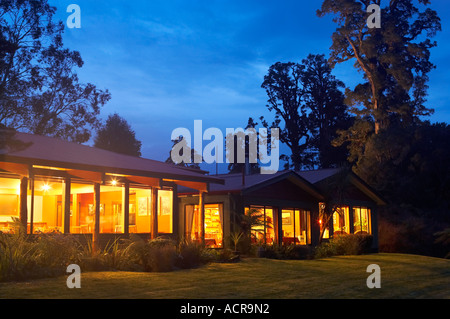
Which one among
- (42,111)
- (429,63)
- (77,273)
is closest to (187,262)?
(77,273)

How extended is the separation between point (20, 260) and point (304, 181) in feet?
54.1

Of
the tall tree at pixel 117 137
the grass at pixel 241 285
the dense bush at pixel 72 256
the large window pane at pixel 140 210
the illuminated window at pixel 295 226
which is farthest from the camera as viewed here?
the tall tree at pixel 117 137

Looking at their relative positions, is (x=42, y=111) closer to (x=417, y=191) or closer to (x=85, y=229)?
(x=85, y=229)

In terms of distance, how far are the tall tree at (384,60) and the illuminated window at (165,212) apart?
2373cm

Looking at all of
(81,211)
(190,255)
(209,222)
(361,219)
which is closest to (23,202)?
(81,211)

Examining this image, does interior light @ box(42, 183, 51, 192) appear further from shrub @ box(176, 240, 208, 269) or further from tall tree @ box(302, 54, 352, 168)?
tall tree @ box(302, 54, 352, 168)

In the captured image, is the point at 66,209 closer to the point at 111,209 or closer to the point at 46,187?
the point at 46,187

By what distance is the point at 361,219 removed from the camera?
30.8 meters

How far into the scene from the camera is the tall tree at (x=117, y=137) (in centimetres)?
4634

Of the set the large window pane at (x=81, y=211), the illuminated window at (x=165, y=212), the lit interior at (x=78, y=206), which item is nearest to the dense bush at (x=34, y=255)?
the lit interior at (x=78, y=206)

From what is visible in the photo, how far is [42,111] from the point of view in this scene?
1344 inches

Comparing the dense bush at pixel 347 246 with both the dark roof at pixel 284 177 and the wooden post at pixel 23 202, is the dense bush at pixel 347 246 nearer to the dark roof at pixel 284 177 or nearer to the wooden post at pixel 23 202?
the dark roof at pixel 284 177

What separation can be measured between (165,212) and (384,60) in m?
26.6

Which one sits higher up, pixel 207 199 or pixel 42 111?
pixel 42 111
